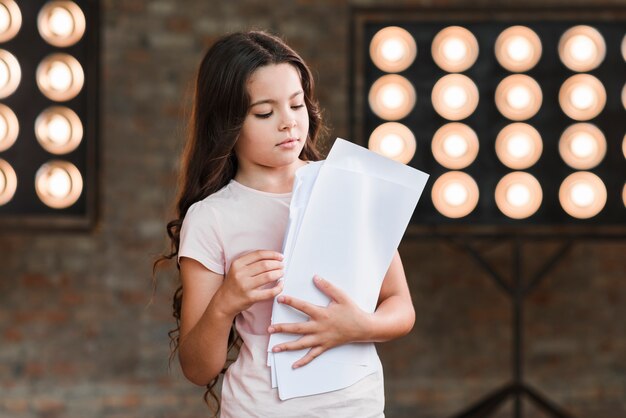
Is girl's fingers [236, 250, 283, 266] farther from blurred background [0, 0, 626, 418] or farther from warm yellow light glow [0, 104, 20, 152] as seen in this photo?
blurred background [0, 0, 626, 418]

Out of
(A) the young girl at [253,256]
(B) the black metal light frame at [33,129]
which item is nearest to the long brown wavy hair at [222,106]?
(A) the young girl at [253,256]

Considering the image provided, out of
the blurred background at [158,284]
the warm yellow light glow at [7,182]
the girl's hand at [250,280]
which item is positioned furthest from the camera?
the blurred background at [158,284]

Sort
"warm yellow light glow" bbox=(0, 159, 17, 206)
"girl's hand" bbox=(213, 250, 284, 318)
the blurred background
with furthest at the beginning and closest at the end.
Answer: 1. the blurred background
2. "warm yellow light glow" bbox=(0, 159, 17, 206)
3. "girl's hand" bbox=(213, 250, 284, 318)

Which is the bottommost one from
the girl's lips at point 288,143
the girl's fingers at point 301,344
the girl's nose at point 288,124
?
the girl's fingers at point 301,344

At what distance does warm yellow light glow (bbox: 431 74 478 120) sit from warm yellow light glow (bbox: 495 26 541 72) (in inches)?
5.7

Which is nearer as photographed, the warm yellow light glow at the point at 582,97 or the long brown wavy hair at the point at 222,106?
the long brown wavy hair at the point at 222,106

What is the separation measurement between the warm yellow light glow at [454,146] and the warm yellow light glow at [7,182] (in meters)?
1.43

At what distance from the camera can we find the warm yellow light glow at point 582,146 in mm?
3066

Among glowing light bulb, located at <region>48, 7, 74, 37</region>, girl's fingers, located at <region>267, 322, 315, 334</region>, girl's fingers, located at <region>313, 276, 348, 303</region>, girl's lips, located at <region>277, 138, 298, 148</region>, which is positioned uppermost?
glowing light bulb, located at <region>48, 7, 74, 37</region>

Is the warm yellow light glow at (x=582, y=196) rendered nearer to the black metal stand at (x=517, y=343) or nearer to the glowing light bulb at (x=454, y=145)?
the black metal stand at (x=517, y=343)

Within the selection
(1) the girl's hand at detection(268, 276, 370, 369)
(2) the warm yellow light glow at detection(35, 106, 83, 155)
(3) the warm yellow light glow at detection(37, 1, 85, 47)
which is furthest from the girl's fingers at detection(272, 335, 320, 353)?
(3) the warm yellow light glow at detection(37, 1, 85, 47)

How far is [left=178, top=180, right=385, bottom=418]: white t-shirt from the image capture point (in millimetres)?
1217

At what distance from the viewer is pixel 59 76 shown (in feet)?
10.1

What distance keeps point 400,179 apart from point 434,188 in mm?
1820
